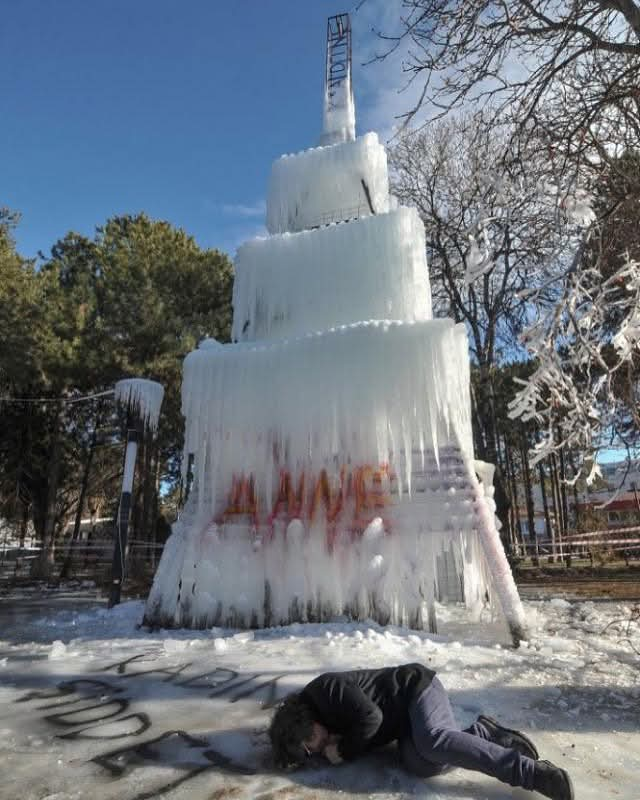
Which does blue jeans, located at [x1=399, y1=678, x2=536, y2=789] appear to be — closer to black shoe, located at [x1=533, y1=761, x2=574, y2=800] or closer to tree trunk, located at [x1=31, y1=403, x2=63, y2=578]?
black shoe, located at [x1=533, y1=761, x2=574, y2=800]

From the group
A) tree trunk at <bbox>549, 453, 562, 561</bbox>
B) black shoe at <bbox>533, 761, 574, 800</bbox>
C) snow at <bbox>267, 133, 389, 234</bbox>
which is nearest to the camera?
black shoe at <bbox>533, 761, 574, 800</bbox>

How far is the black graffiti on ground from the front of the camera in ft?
9.07

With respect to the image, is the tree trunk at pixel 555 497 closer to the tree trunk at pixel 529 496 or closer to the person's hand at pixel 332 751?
the tree trunk at pixel 529 496

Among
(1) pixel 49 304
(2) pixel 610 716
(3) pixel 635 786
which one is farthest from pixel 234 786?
(1) pixel 49 304

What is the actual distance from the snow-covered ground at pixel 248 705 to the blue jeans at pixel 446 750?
92 millimetres

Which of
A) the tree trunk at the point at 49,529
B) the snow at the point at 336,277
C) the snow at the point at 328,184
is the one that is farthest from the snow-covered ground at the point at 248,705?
the tree trunk at the point at 49,529

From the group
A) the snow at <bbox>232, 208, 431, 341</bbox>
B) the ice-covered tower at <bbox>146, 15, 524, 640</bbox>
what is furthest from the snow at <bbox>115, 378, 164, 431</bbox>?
the snow at <bbox>232, 208, 431, 341</bbox>

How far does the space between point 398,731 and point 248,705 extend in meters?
1.44

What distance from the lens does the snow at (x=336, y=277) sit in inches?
365

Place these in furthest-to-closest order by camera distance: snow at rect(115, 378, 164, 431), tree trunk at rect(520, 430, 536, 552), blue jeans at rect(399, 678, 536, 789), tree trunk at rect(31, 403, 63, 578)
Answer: tree trunk at rect(520, 430, 536, 552)
tree trunk at rect(31, 403, 63, 578)
snow at rect(115, 378, 164, 431)
blue jeans at rect(399, 678, 536, 789)

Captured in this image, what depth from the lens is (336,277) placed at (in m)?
9.44

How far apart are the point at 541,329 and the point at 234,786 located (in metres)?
3.47

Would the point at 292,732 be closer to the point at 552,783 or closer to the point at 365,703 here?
the point at 365,703

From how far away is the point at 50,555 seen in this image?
651 inches
